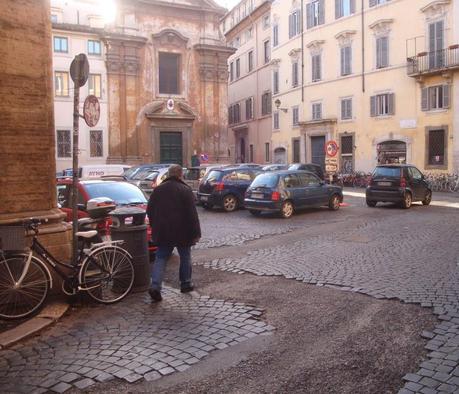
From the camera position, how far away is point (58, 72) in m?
33.6

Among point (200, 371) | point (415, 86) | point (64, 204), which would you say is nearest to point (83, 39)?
point (415, 86)

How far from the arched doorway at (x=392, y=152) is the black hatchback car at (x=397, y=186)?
1285cm

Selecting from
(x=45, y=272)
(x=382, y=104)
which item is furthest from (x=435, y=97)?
(x=45, y=272)

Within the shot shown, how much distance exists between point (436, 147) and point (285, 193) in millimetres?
16785

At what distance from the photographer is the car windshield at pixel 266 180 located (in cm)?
1606

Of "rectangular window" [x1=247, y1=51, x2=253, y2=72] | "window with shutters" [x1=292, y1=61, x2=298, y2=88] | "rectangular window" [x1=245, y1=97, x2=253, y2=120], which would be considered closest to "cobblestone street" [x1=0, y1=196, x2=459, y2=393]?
"window with shutters" [x1=292, y1=61, x2=298, y2=88]

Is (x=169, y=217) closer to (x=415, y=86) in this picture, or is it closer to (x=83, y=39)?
(x=415, y=86)

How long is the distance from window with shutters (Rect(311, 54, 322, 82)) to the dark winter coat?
32.2 meters

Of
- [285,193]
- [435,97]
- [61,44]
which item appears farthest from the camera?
[61,44]

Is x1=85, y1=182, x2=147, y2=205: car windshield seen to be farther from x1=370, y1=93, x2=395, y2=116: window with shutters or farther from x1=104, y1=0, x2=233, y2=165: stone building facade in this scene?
x1=370, y1=93, x2=395, y2=116: window with shutters

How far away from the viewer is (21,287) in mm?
5812

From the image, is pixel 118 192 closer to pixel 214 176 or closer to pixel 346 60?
pixel 214 176

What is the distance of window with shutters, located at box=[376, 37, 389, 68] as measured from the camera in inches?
1252

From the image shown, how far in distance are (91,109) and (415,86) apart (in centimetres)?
2635
